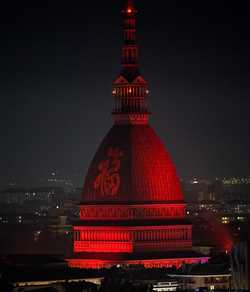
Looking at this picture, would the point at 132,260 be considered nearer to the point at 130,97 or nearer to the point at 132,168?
the point at 132,168

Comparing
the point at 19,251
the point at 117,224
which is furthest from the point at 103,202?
the point at 19,251

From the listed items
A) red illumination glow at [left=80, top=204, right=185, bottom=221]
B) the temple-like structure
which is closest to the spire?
the temple-like structure

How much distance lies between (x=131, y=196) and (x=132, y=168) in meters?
1.78

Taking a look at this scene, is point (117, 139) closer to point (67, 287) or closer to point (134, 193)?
point (134, 193)

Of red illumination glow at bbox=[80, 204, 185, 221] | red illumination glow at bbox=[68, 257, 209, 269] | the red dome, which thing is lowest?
red illumination glow at bbox=[68, 257, 209, 269]

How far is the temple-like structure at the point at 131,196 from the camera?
6442 inches

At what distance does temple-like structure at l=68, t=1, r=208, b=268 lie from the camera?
164 meters

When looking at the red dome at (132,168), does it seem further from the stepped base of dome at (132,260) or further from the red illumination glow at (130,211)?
the stepped base of dome at (132,260)

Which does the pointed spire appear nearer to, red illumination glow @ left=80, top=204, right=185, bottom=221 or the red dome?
the red dome

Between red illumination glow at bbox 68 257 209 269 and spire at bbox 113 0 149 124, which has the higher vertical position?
spire at bbox 113 0 149 124

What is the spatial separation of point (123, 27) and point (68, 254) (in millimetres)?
12364

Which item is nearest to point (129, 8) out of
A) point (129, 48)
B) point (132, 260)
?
point (129, 48)

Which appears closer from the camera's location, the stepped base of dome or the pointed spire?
the stepped base of dome

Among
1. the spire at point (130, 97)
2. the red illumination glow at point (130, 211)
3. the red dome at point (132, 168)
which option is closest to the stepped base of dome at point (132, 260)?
the red illumination glow at point (130, 211)
